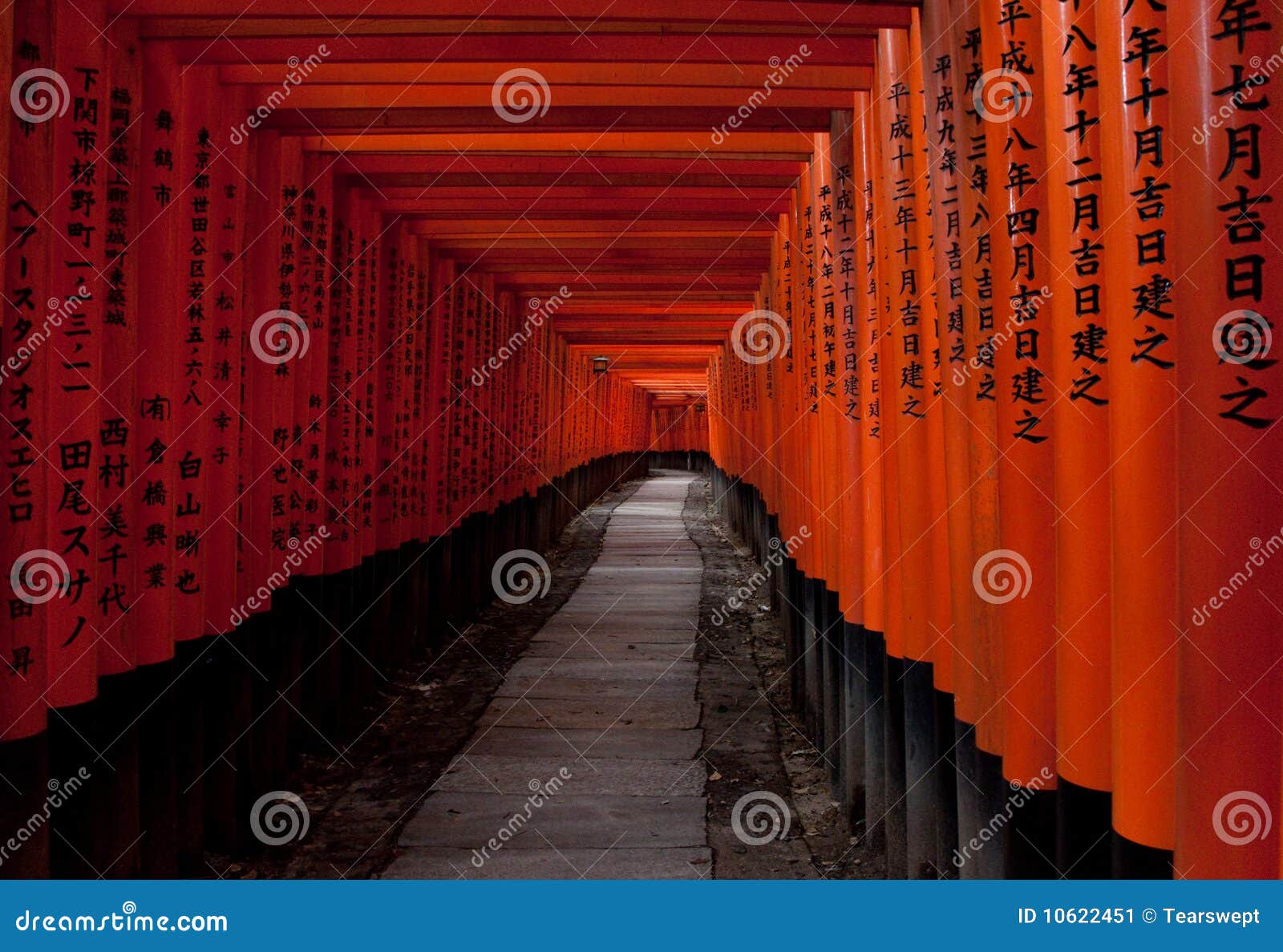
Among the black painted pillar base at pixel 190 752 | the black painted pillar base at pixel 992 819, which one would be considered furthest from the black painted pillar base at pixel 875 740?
the black painted pillar base at pixel 190 752

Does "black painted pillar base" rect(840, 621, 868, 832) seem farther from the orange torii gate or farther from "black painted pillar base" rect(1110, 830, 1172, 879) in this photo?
"black painted pillar base" rect(1110, 830, 1172, 879)

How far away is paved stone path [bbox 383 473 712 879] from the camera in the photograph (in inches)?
153

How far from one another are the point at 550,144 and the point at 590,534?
35.2 ft

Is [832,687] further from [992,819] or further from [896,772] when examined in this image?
[992,819]

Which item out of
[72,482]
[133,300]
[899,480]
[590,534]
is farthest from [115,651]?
[590,534]

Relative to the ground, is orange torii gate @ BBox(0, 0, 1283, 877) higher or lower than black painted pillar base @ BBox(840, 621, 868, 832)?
higher

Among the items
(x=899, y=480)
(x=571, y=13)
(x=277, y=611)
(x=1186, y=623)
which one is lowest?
(x=277, y=611)

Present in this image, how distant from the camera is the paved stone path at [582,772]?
390cm

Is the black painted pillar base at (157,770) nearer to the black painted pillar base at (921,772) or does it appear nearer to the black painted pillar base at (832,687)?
the black painted pillar base at (921,772)

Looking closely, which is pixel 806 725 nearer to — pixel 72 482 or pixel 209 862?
pixel 209 862

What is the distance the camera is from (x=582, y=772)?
16.1 feet

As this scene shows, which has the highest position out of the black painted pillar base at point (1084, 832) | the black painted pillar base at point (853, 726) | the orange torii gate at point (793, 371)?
the orange torii gate at point (793, 371)

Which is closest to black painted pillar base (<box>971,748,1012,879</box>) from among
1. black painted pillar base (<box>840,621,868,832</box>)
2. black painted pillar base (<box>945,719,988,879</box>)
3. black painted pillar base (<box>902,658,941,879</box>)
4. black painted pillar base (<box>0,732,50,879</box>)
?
black painted pillar base (<box>945,719,988,879</box>)

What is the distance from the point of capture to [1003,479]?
2320 mm
